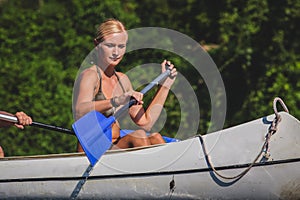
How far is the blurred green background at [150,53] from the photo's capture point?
318 inches

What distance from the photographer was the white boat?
17.4 feet

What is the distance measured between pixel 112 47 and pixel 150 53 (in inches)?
84.0

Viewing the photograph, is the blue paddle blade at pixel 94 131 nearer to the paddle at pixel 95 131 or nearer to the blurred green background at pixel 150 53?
the paddle at pixel 95 131

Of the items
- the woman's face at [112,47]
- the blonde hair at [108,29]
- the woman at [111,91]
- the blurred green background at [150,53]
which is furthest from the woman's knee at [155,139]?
the blurred green background at [150,53]

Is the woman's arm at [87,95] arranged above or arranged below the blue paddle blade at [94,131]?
above

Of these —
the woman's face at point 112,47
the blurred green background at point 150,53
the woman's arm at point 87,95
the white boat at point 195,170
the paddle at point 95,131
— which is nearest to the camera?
the white boat at point 195,170

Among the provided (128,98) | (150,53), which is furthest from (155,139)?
(150,53)

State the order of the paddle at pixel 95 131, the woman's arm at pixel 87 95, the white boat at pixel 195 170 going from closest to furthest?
the white boat at pixel 195 170 < the paddle at pixel 95 131 < the woman's arm at pixel 87 95

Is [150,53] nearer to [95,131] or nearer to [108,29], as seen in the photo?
[108,29]

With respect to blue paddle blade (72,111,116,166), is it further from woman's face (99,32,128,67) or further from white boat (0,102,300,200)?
woman's face (99,32,128,67)

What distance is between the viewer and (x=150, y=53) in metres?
8.21

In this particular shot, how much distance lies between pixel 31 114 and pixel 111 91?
79.2 inches

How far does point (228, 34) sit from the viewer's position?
8656mm

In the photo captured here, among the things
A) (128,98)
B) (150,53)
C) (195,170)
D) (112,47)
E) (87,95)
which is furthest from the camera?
(150,53)
